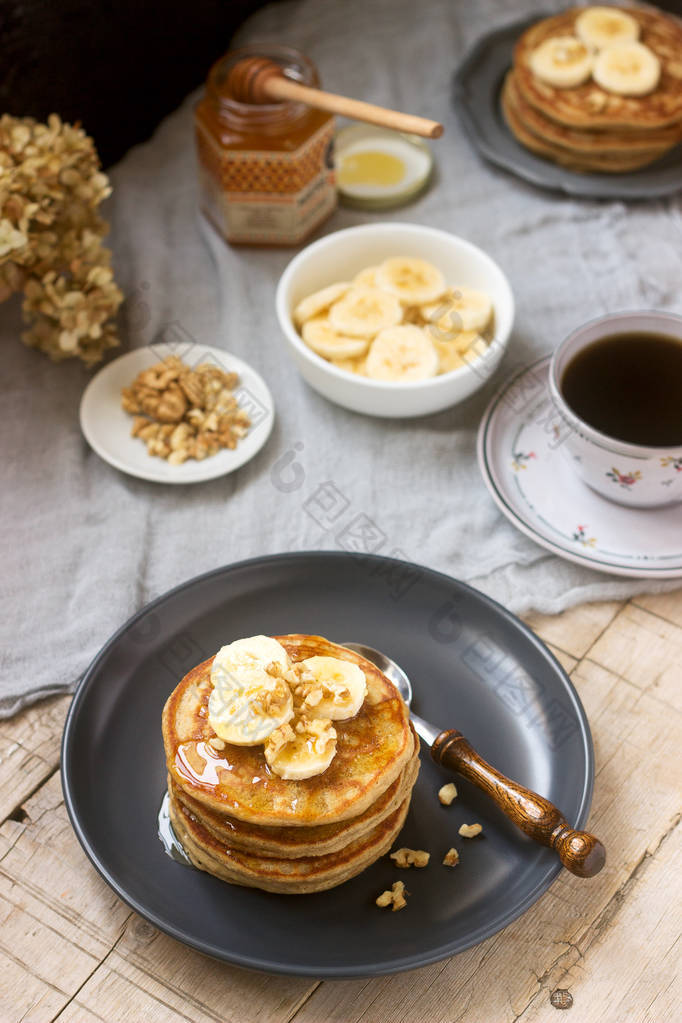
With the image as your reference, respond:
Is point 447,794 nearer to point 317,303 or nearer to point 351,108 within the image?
point 317,303

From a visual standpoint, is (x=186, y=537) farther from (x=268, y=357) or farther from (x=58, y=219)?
(x=58, y=219)

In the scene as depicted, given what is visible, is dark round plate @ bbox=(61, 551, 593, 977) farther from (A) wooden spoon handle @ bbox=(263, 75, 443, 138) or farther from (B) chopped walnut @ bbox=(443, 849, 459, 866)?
(A) wooden spoon handle @ bbox=(263, 75, 443, 138)

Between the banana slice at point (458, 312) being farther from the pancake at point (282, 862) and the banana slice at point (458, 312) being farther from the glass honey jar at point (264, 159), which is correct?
the pancake at point (282, 862)

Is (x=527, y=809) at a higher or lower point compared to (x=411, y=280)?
lower

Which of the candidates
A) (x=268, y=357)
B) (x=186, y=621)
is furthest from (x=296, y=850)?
(x=268, y=357)

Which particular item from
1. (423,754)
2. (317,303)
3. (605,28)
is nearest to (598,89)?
(605,28)

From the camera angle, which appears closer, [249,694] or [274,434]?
[249,694]

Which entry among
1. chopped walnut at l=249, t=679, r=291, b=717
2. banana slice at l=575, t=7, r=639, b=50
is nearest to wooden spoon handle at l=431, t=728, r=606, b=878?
chopped walnut at l=249, t=679, r=291, b=717
